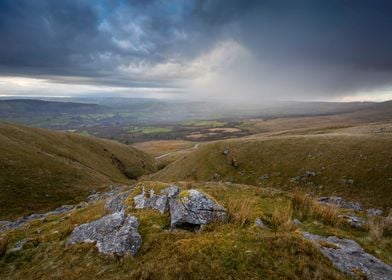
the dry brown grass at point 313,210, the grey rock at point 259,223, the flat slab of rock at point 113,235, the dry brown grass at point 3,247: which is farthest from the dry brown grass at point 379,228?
the dry brown grass at point 3,247

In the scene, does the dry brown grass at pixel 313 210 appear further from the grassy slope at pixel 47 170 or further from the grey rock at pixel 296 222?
the grassy slope at pixel 47 170

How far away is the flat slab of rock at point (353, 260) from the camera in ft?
31.9

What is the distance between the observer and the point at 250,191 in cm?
2169

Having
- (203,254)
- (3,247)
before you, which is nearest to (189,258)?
(203,254)

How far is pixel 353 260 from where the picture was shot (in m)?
10.4

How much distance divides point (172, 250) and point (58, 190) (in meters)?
46.4

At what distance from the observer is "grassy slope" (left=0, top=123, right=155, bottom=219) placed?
144 feet

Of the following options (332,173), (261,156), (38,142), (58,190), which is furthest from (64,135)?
(332,173)

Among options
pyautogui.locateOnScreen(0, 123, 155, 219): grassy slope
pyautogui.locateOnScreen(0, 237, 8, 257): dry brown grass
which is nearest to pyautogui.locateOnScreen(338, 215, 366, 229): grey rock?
pyautogui.locateOnScreen(0, 237, 8, 257): dry brown grass

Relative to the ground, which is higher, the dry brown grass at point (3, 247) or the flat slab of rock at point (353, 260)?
the flat slab of rock at point (353, 260)

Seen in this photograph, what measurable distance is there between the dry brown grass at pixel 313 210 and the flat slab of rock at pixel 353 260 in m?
2.93

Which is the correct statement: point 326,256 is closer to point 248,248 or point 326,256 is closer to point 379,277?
point 379,277

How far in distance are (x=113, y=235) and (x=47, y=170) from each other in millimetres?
51171

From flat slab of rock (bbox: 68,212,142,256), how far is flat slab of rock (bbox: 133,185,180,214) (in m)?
1.83
